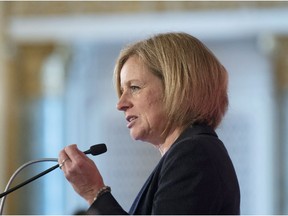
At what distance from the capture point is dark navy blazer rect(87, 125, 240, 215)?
58.4 inches

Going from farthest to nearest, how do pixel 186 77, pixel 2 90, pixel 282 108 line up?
pixel 2 90 < pixel 282 108 < pixel 186 77

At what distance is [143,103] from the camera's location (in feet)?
5.51

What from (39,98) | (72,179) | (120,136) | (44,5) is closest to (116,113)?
(120,136)

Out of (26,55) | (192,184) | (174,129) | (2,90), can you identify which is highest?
(26,55)

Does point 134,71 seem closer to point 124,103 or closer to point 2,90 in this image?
point 124,103

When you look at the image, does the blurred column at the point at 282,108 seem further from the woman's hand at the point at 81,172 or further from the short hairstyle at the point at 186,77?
the woman's hand at the point at 81,172

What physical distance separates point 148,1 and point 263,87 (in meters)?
1.15

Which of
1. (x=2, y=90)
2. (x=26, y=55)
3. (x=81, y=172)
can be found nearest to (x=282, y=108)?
(x=26, y=55)

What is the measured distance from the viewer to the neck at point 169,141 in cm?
167

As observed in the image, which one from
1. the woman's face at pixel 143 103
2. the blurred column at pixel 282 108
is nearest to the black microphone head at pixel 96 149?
the woman's face at pixel 143 103

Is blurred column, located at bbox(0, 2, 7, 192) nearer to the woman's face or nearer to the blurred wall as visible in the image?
the blurred wall

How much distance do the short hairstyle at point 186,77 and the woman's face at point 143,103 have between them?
0.05 ft

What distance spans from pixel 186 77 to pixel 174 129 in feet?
0.37

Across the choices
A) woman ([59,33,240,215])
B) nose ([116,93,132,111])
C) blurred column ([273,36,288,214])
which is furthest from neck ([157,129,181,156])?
blurred column ([273,36,288,214])
